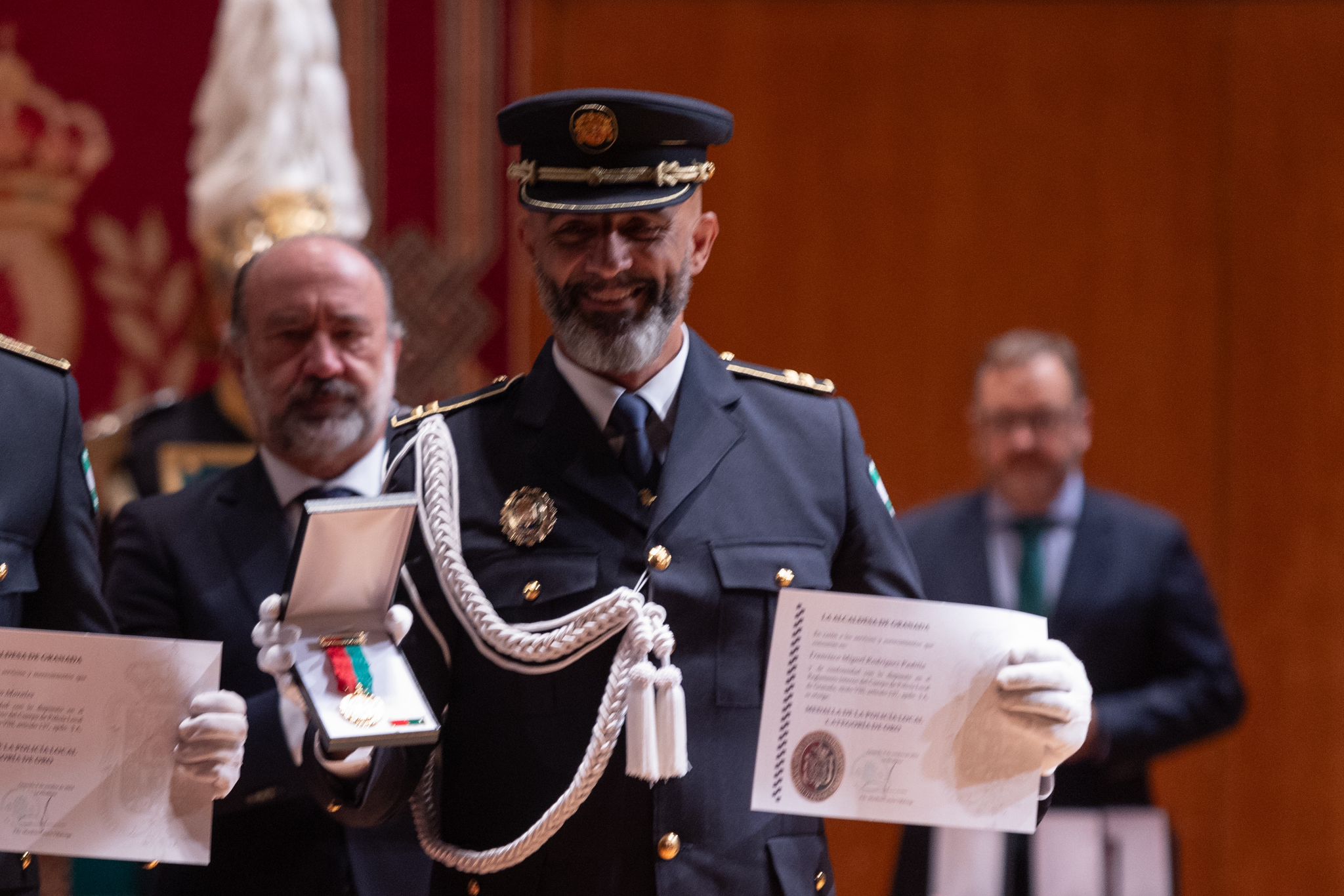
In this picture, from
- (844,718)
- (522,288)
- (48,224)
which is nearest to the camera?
(844,718)

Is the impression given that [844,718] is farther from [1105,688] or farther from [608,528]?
[1105,688]

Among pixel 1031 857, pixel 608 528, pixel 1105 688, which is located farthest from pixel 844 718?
pixel 1105 688

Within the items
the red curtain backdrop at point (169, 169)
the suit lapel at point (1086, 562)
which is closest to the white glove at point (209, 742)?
the suit lapel at point (1086, 562)

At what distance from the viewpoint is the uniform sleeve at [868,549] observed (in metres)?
1.98

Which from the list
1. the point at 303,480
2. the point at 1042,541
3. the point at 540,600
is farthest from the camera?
the point at 1042,541

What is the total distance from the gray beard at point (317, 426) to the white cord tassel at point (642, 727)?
2.37ft

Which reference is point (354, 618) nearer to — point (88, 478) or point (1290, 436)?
point (88, 478)

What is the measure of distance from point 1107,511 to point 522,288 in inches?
62.1

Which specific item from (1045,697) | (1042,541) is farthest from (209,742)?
(1042,541)

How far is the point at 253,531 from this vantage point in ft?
7.64

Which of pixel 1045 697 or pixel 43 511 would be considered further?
pixel 43 511

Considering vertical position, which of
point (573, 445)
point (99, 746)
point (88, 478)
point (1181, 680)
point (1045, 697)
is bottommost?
point (1181, 680)

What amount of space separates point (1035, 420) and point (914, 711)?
151 centimetres

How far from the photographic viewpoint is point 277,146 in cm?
339
